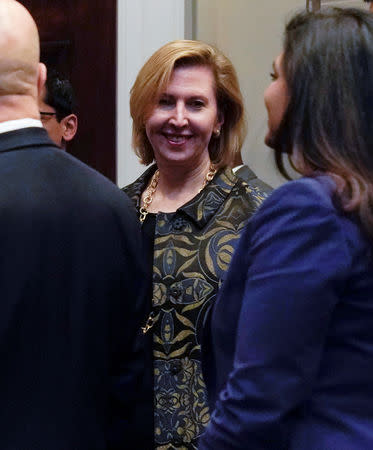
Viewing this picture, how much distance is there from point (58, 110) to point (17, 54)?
1359 mm

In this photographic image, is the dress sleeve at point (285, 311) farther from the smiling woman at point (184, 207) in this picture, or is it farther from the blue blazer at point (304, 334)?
the smiling woman at point (184, 207)

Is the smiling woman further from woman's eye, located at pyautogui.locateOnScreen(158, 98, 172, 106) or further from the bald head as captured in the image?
the bald head

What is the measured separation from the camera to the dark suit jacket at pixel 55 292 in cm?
141

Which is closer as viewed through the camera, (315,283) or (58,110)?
(315,283)

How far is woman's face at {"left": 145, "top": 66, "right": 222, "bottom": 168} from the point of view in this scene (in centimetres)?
222

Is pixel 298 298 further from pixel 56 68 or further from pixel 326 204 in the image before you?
pixel 56 68

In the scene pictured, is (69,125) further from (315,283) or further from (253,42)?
(315,283)

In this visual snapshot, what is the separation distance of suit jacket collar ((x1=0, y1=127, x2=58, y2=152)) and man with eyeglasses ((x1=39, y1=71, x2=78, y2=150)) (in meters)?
1.33

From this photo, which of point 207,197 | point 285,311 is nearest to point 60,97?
point 207,197

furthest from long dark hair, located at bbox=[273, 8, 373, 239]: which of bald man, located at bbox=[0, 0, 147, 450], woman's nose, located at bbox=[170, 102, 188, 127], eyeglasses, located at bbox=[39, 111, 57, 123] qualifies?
eyeglasses, located at bbox=[39, 111, 57, 123]

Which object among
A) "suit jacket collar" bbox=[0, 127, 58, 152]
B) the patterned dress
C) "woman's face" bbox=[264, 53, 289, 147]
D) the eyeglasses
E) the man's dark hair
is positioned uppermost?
"woman's face" bbox=[264, 53, 289, 147]

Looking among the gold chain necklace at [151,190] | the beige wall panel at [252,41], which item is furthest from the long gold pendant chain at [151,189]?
the beige wall panel at [252,41]

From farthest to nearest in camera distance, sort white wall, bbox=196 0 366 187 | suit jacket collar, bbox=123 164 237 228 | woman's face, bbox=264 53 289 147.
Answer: white wall, bbox=196 0 366 187 < suit jacket collar, bbox=123 164 237 228 < woman's face, bbox=264 53 289 147

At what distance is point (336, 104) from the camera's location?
1176 millimetres
